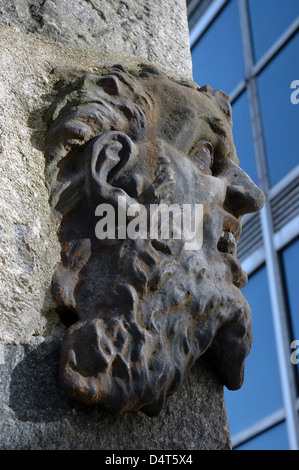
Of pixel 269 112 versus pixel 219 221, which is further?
pixel 269 112

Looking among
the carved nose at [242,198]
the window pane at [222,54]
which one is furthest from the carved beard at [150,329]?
the window pane at [222,54]

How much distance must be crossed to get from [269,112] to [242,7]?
105 cm

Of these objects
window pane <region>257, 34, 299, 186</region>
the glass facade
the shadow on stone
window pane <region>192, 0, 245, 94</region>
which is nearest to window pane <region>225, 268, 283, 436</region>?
the glass facade

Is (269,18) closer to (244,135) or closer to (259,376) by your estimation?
Answer: (244,135)

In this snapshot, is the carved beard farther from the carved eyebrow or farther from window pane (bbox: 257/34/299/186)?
window pane (bbox: 257/34/299/186)

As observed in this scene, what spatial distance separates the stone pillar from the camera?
0.82 metres

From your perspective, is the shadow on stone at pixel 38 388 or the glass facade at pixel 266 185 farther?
the glass facade at pixel 266 185

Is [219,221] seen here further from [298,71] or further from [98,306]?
[298,71]

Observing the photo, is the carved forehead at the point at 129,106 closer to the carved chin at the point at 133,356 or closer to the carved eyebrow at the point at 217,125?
the carved eyebrow at the point at 217,125

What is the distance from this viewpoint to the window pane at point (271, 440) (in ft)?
12.7

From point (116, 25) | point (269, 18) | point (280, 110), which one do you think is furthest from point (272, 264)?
point (116, 25)

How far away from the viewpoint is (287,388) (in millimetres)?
3904

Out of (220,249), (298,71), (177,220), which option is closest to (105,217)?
(177,220)

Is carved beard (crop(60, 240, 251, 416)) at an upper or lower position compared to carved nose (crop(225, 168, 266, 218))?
lower
